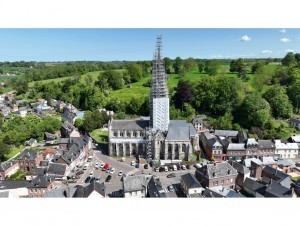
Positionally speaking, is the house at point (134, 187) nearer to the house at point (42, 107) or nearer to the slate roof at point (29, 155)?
the slate roof at point (29, 155)

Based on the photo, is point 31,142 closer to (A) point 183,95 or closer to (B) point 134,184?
(B) point 134,184

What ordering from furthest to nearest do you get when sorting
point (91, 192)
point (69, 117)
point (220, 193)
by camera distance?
point (69, 117)
point (220, 193)
point (91, 192)

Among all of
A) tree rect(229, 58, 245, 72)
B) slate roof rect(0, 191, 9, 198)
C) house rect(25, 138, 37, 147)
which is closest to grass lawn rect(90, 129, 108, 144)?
house rect(25, 138, 37, 147)

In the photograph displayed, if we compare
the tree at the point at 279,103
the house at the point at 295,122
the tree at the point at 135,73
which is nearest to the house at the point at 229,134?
the house at the point at 295,122

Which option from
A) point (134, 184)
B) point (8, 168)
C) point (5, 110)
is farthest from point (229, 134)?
point (5, 110)

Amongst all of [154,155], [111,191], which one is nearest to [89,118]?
[154,155]

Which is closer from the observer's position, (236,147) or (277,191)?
(277,191)
